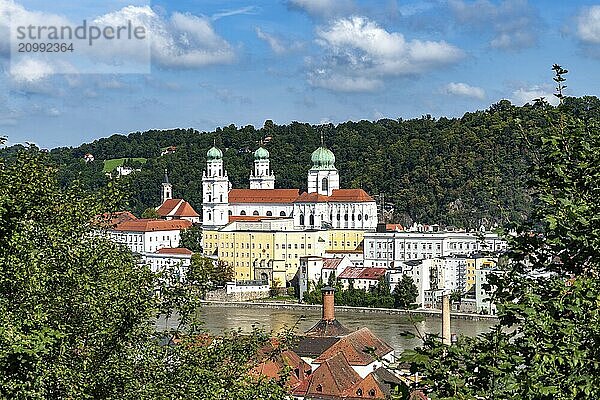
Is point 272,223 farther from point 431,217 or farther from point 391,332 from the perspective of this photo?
point 391,332

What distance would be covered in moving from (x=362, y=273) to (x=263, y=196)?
1000 centimetres

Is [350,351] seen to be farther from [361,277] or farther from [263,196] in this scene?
[263,196]

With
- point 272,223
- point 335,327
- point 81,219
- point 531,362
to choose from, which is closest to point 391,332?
point 335,327

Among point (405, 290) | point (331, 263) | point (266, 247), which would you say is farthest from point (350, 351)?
point (266, 247)

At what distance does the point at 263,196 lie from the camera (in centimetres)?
4166

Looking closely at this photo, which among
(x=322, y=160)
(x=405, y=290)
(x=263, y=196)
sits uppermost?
(x=322, y=160)

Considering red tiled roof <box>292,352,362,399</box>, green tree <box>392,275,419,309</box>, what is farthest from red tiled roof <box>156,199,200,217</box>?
red tiled roof <box>292,352,362,399</box>

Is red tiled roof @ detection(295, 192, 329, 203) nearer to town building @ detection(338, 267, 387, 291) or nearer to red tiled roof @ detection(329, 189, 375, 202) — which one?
red tiled roof @ detection(329, 189, 375, 202)

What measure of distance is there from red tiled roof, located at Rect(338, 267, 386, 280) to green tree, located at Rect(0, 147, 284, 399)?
89.2 feet

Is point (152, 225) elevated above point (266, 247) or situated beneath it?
elevated above

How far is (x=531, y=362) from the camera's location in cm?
245

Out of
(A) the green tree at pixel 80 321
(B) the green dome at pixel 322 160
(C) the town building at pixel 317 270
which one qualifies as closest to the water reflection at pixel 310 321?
(C) the town building at pixel 317 270

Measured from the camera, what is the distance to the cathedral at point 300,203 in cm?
3881

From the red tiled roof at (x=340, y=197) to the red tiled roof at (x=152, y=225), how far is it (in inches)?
245
